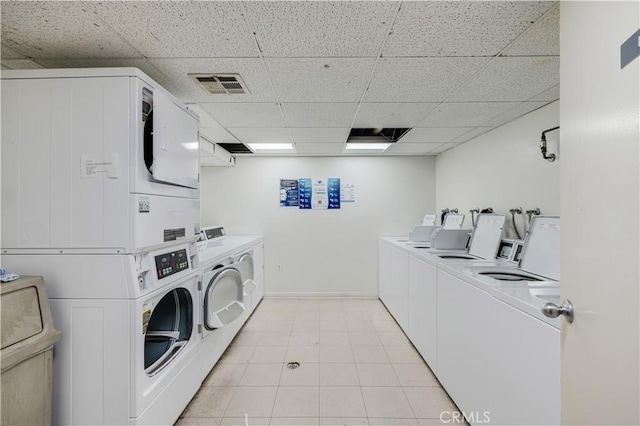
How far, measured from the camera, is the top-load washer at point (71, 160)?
1.32m

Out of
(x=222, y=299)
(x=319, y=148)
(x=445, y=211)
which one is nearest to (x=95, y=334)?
(x=222, y=299)

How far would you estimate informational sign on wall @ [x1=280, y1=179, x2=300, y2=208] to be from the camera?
4195mm

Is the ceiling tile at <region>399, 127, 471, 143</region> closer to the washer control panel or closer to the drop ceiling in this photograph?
the drop ceiling

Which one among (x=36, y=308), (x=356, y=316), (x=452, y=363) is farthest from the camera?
(x=356, y=316)

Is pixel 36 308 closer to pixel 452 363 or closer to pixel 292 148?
pixel 452 363

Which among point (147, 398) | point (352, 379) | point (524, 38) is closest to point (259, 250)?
point (352, 379)

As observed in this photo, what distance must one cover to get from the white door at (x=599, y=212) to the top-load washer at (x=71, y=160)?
1.83 m

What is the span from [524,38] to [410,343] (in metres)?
2.66

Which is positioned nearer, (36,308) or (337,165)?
(36,308)

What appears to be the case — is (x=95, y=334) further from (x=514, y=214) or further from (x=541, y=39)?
(x=514, y=214)

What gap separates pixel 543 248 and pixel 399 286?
4.95ft

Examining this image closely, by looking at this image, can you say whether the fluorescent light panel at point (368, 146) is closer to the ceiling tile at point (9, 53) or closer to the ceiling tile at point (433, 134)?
the ceiling tile at point (433, 134)

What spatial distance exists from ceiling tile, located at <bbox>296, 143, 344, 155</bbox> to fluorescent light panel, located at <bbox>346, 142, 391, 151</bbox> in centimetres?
14

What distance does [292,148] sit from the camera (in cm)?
375
